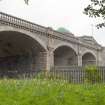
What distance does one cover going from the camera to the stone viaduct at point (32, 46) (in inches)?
1540

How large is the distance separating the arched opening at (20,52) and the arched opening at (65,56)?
859cm

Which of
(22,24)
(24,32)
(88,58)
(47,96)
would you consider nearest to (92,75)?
(47,96)

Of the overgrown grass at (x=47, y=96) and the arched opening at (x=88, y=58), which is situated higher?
the arched opening at (x=88, y=58)

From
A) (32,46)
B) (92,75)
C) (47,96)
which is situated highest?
(32,46)

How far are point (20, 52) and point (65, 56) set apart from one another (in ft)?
39.9

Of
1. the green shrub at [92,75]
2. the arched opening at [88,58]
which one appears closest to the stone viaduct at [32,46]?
the arched opening at [88,58]

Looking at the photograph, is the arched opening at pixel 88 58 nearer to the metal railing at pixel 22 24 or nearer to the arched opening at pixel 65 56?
the arched opening at pixel 65 56

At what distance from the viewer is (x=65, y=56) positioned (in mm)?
58281

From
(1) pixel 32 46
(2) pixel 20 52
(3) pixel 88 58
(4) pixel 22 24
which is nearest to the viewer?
(4) pixel 22 24

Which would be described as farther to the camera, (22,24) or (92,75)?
(22,24)

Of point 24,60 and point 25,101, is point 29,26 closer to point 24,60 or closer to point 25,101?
point 24,60

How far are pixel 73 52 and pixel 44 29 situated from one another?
41.7ft

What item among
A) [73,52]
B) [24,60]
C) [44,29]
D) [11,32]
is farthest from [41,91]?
[73,52]

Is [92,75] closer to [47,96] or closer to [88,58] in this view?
[47,96]
